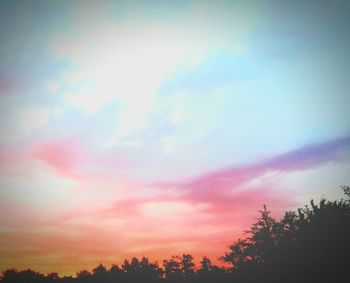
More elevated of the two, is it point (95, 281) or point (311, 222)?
point (311, 222)

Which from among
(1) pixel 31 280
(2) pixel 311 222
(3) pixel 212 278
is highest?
(2) pixel 311 222

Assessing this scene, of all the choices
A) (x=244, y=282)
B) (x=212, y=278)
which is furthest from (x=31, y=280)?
(x=244, y=282)

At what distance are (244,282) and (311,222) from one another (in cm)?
928

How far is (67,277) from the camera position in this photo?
42.3m

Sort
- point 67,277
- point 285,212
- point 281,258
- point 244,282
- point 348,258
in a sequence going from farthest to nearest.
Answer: point 67,277 < point 285,212 < point 244,282 < point 281,258 < point 348,258

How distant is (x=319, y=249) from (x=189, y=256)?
1799 inches

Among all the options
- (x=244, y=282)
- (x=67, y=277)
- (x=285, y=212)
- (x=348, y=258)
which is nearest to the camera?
(x=348, y=258)

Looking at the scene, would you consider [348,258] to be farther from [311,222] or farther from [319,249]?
[311,222]

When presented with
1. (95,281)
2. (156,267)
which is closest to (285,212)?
(95,281)

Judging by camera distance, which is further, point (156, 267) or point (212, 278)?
point (156, 267)

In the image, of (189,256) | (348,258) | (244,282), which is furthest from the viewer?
(189,256)

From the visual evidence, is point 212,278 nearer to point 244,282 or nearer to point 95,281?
point 244,282

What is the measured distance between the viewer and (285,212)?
3819 cm

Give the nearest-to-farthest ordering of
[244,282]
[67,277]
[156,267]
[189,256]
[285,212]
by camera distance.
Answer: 1. [244,282]
2. [285,212]
3. [67,277]
4. [156,267]
5. [189,256]
